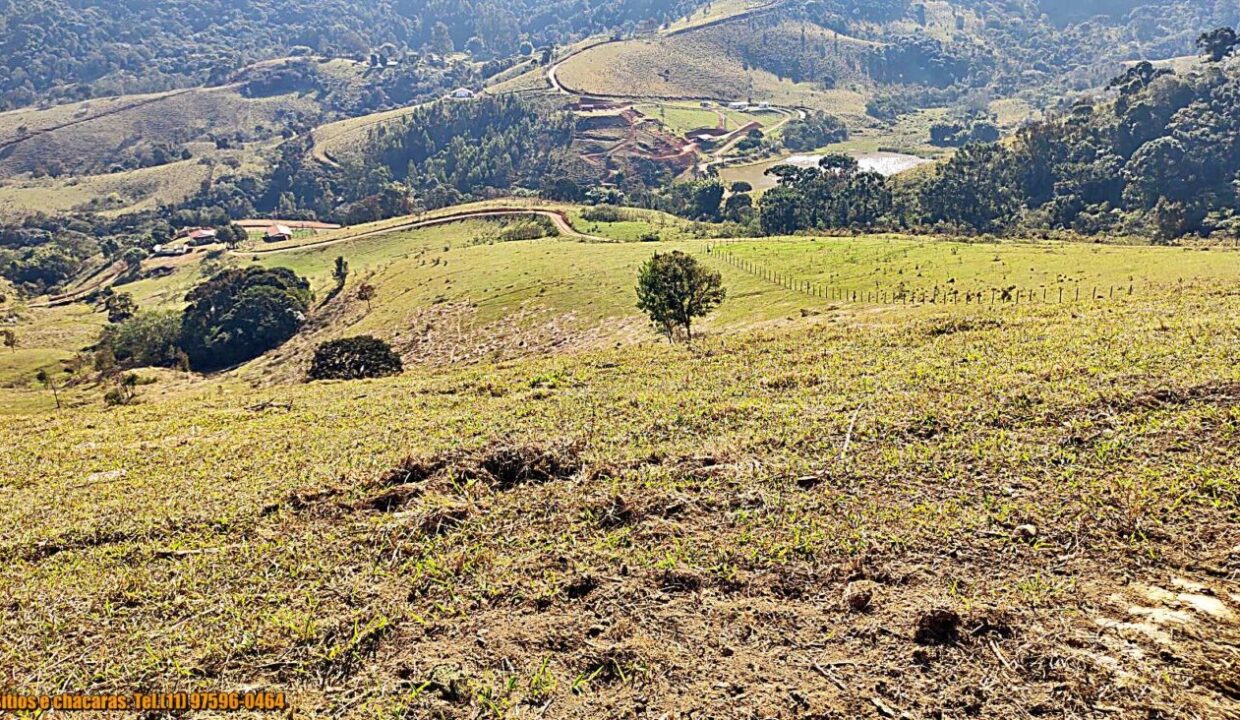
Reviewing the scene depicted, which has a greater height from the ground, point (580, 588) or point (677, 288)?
point (677, 288)

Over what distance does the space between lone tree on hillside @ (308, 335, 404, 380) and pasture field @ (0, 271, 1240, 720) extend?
21.8 meters

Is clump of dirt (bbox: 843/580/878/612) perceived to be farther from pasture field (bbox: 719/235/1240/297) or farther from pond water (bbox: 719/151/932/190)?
pond water (bbox: 719/151/932/190)

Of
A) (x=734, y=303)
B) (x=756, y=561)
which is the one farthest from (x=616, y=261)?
(x=756, y=561)

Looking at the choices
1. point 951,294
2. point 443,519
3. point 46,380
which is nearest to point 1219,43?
point 951,294

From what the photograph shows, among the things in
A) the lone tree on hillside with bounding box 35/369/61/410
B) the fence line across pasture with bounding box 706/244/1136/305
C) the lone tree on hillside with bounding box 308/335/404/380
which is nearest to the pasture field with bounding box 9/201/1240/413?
the fence line across pasture with bounding box 706/244/1136/305

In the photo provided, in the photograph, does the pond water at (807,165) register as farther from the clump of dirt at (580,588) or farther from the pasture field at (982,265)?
the clump of dirt at (580,588)

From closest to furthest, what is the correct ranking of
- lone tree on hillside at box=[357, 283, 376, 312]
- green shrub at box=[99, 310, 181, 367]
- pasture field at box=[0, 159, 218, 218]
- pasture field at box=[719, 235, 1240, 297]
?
pasture field at box=[719, 235, 1240, 297] → lone tree on hillside at box=[357, 283, 376, 312] → green shrub at box=[99, 310, 181, 367] → pasture field at box=[0, 159, 218, 218]

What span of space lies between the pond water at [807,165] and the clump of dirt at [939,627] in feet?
469

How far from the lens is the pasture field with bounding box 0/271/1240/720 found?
6.64m

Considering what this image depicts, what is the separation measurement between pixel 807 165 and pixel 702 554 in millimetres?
166239

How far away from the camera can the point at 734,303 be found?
4612 cm

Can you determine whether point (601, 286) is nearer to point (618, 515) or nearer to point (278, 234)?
point (618, 515)

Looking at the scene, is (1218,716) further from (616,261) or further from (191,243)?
(191,243)

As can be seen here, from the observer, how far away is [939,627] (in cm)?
695
